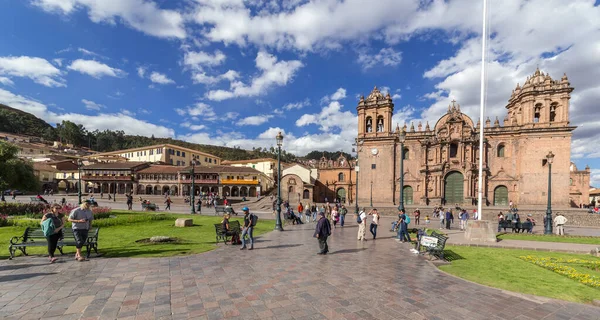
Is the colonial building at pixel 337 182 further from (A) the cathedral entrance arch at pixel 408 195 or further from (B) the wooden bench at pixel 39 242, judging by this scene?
(B) the wooden bench at pixel 39 242

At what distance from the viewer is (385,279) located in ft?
20.8

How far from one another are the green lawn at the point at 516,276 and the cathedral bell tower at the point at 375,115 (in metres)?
31.5

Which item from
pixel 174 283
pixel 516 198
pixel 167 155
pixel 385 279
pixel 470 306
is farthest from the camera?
pixel 167 155

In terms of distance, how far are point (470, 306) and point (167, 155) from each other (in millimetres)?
67433

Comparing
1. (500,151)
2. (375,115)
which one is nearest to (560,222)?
(500,151)

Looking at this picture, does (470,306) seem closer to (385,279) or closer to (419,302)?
(419,302)

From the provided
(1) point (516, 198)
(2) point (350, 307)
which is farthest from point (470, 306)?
(1) point (516, 198)

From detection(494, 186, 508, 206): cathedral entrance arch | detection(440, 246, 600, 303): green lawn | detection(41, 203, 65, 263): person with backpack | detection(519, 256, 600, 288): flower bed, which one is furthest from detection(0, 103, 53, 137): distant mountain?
detection(494, 186, 508, 206): cathedral entrance arch

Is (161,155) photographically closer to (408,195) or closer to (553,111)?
(408,195)

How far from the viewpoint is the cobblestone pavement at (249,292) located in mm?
4473

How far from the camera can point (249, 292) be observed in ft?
17.4

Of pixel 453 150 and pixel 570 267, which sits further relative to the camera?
pixel 453 150

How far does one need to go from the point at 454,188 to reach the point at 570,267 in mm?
31506

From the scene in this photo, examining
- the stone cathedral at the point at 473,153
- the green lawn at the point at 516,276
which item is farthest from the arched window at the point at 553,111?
the green lawn at the point at 516,276
